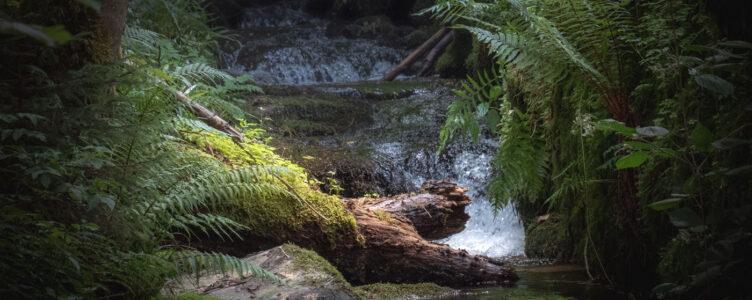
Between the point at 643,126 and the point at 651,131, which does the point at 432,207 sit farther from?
the point at 651,131

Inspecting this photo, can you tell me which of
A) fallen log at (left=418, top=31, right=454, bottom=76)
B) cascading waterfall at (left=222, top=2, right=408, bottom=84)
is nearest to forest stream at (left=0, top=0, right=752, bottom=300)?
cascading waterfall at (left=222, top=2, right=408, bottom=84)

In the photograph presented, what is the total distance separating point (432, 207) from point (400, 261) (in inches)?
35.6

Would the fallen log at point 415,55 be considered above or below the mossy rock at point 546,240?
above

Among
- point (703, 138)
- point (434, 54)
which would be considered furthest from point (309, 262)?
point (434, 54)

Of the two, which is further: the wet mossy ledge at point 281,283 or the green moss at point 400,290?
the green moss at point 400,290

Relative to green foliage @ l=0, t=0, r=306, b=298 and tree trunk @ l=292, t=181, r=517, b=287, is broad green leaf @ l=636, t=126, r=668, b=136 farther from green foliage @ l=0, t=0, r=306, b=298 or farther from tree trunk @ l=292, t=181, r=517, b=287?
tree trunk @ l=292, t=181, r=517, b=287

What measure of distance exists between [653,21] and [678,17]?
11 centimetres

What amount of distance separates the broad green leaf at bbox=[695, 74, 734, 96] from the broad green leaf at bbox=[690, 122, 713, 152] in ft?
0.48

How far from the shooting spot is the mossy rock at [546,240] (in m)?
4.34

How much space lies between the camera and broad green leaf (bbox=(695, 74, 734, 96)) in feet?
5.49

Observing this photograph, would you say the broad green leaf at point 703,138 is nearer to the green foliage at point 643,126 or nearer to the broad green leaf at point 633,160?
the green foliage at point 643,126

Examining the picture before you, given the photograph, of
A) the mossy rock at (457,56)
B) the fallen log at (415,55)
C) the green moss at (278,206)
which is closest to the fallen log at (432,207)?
the green moss at (278,206)

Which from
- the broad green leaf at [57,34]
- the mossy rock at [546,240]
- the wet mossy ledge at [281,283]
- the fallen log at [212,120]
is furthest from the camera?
the mossy rock at [546,240]

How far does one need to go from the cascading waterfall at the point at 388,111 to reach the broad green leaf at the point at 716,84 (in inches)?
130
